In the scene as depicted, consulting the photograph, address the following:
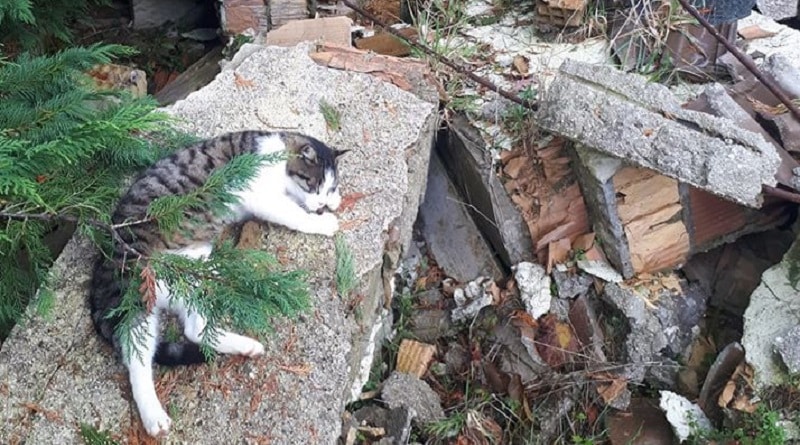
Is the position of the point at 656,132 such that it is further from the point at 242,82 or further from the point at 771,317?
the point at 242,82

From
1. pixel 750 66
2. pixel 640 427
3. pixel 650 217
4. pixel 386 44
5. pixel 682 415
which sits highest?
pixel 750 66

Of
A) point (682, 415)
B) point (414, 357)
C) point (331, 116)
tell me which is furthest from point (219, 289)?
point (682, 415)

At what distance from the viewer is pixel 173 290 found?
7.80 feet

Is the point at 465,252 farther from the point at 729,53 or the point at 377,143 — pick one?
the point at 729,53

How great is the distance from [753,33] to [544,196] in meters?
1.63

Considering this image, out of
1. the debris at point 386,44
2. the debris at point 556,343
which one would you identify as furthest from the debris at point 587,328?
the debris at point 386,44

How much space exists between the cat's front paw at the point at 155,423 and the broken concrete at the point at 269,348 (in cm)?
4

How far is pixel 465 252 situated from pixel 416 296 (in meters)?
0.33

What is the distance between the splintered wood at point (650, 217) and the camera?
3844 millimetres

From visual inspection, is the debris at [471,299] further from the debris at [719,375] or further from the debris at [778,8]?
the debris at [778,8]

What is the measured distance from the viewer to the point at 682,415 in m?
3.60

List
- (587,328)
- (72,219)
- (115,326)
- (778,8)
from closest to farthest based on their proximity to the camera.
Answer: (72,219), (115,326), (587,328), (778,8)

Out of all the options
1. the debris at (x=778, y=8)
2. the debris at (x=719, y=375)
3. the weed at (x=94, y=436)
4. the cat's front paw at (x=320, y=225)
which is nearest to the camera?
the weed at (x=94, y=436)

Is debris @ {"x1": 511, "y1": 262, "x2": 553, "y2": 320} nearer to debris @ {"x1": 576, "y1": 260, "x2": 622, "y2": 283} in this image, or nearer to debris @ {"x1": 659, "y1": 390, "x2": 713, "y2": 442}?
debris @ {"x1": 576, "y1": 260, "x2": 622, "y2": 283}
